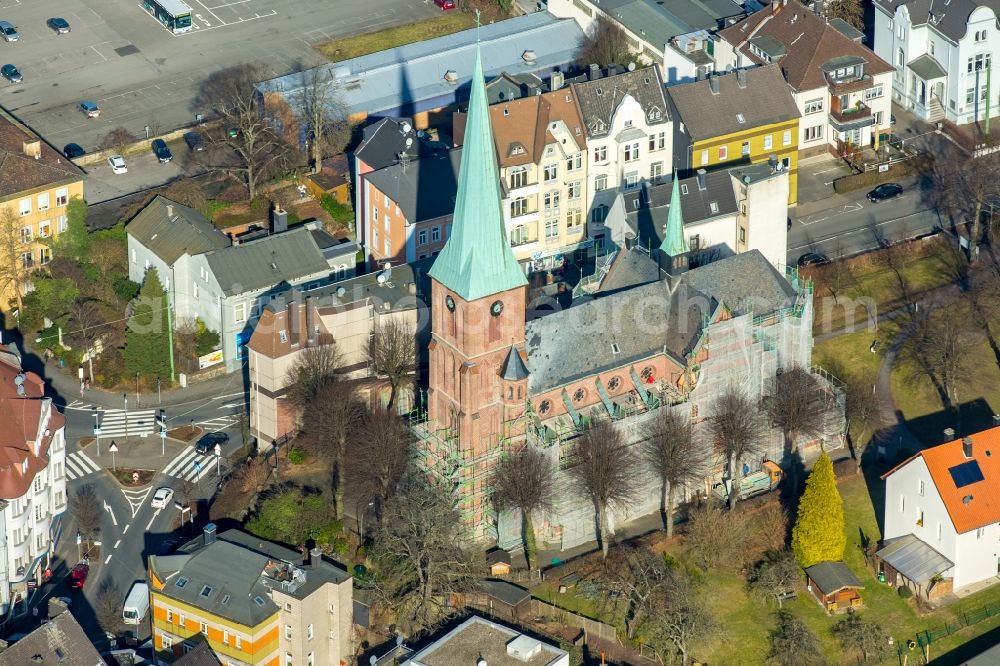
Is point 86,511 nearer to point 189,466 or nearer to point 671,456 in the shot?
point 189,466

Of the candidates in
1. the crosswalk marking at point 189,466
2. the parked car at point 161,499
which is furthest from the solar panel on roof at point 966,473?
the parked car at point 161,499

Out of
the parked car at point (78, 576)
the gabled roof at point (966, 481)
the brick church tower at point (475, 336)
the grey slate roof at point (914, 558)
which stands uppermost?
the brick church tower at point (475, 336)

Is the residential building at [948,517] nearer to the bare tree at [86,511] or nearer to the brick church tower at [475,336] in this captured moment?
the brick church tower at [475,336]

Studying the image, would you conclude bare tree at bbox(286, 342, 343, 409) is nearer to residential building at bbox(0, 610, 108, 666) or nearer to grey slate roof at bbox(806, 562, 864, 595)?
residential building at bbox(0, 610, 108, 666)

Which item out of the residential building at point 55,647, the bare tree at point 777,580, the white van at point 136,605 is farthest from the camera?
the bare tree at point 777,580

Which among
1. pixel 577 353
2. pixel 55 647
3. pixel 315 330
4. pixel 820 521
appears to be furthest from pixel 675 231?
pixel 55 647
